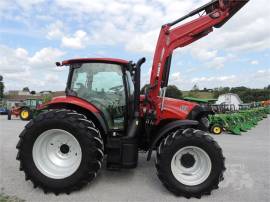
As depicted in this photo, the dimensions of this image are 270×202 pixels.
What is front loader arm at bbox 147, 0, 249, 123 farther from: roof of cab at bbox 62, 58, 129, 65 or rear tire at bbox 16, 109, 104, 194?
rear tire at bbox 16, 109, 104, 194

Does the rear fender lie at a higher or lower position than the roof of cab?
lower

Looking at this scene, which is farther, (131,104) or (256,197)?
(131,104)

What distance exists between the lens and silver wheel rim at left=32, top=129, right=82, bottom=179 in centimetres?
473

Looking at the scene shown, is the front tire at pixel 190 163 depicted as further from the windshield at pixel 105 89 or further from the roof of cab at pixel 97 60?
the roof of cab at pixel 97 60

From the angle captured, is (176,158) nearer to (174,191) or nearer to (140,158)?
(174,191)

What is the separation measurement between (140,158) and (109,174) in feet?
4.87

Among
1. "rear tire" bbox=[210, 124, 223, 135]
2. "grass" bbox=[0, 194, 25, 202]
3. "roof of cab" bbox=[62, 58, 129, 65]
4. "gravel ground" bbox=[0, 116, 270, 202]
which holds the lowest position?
"grass" bbox=[0, 194, 25, 202]

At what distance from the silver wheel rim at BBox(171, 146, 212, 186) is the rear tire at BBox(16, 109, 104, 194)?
1.26 meters

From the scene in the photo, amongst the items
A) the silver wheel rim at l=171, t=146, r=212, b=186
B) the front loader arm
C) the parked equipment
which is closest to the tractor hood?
the front loader arm

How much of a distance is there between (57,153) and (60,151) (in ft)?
0.23

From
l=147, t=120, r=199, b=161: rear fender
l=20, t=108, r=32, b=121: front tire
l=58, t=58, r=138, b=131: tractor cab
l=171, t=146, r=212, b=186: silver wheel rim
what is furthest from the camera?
l=20, t=108, r=32, b=121: front tire

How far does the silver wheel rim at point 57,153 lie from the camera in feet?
15.5

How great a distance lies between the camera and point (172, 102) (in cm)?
539

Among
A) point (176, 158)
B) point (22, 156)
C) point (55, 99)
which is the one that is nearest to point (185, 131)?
point (176, 158)
